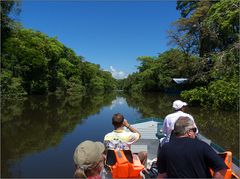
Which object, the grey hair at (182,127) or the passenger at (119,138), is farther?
the passenger at (119,138)

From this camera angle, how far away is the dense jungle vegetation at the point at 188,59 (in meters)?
18.5

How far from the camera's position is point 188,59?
1180 inches

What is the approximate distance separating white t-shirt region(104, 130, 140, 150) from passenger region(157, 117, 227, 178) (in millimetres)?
1592

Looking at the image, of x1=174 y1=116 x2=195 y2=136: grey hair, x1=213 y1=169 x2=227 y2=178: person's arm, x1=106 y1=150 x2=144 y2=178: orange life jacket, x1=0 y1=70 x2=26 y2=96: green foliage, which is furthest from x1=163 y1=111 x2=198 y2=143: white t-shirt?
x1=0 y1=70 x2=26 y2=96: green foliage

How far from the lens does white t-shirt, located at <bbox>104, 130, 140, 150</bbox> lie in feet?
15.4

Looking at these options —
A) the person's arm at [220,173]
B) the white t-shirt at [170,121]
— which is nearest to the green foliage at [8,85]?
the white t-shirt at [170,121]

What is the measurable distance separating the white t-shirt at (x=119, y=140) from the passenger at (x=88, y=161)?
1939 millimetres

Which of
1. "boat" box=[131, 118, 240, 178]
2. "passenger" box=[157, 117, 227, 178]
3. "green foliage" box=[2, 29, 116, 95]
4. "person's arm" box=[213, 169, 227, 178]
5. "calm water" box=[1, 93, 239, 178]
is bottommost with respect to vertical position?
"calm water" box=[1, 93, 239, 178]

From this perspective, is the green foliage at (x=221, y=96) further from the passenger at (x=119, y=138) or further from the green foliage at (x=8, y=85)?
the green foliage at (x=8, y=85)

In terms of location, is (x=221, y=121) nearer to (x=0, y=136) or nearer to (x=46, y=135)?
(x=46, y=135)

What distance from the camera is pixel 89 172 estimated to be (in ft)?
8.90

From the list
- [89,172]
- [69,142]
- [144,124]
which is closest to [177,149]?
[89,172]

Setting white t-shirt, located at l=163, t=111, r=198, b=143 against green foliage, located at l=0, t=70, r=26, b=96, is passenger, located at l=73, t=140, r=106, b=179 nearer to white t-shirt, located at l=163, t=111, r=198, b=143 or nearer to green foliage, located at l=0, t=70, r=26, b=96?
white t-shirt, located at l=163, t=111, r=198, b=143

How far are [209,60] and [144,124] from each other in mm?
16134
